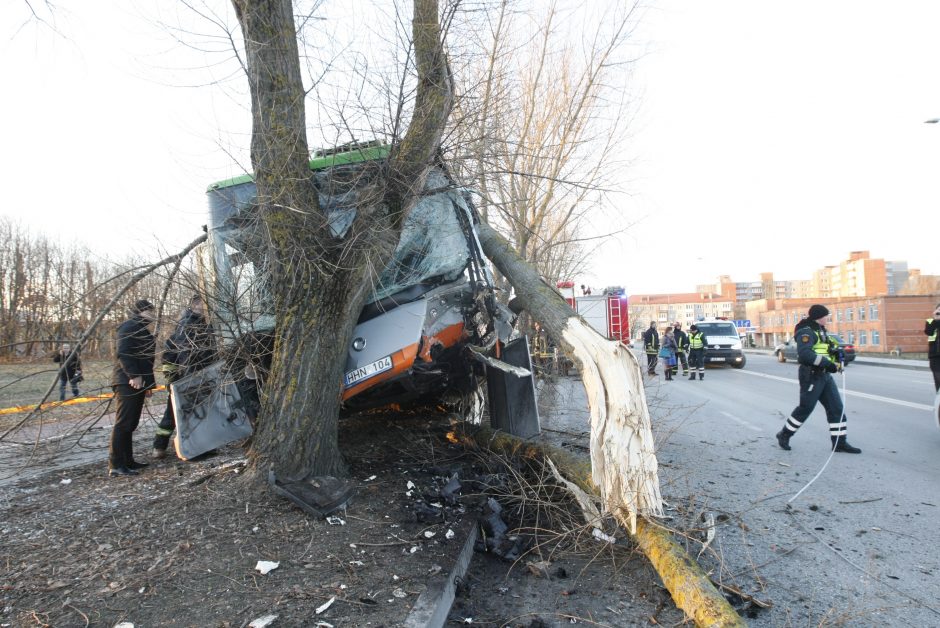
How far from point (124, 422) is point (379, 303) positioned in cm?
256

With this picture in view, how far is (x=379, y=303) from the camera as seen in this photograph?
186 inches

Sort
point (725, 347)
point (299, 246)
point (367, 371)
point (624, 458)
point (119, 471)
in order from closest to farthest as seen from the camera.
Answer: point (624, 458)
point (299, 246)
point (367, 371)
point (119, 471)
point (725, 347)

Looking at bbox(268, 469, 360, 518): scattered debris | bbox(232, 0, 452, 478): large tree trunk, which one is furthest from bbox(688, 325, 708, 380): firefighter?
bbox(268, 469, 360, 518): scattered debris

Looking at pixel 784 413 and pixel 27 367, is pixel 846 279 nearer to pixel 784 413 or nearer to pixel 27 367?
pixel 784 413

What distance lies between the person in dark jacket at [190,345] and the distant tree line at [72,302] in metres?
0.13

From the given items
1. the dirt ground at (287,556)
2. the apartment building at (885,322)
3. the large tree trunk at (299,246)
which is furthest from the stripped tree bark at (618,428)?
A: the apartment building at (885,322)

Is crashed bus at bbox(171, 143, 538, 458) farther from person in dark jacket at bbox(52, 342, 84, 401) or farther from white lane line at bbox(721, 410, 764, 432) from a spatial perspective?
white lane line at bbox(721, 410, 764, 432)

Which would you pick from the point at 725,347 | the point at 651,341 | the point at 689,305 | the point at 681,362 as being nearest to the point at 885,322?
the point at 725,347

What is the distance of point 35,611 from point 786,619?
3663 mm

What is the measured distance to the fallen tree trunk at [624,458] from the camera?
2.87 m

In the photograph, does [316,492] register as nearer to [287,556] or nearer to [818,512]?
[287,556]

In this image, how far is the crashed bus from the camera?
444 centimetres

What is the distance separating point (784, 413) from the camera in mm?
9070

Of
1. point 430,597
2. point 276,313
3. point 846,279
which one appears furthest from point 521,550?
point 846,279
